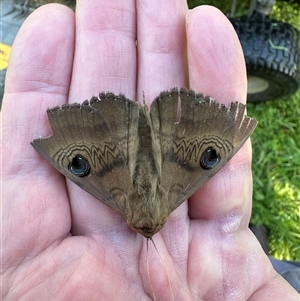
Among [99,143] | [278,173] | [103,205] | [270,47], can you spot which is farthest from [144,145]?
[278,173]

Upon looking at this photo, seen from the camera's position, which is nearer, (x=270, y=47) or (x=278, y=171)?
(x=270, y=47)

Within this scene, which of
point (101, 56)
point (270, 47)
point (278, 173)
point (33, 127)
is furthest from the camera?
point (278, 173)

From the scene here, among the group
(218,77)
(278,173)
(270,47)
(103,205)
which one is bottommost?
(278,173)

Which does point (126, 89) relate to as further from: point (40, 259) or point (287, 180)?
point (287, 180)

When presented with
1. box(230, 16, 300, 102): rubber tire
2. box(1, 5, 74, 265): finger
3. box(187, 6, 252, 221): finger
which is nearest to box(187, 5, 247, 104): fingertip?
box(187, 6, 252, 221): finger

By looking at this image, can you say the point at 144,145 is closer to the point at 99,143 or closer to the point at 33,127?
the point at 99,143

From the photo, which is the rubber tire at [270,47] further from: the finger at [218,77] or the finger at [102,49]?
the finger at [102,49]

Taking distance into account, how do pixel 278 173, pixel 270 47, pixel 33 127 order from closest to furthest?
pixel 33 127 < pixel 270 47 < pixel 278 173

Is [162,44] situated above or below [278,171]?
above
